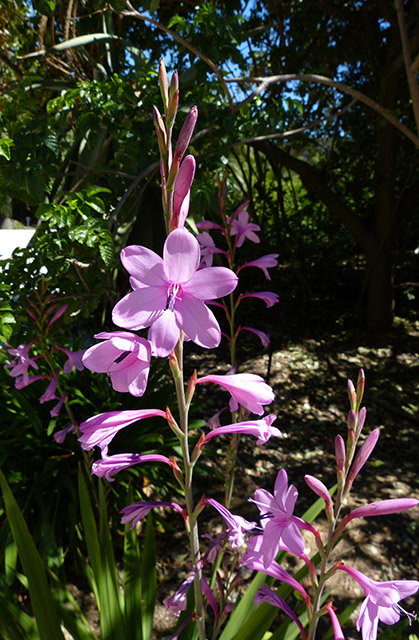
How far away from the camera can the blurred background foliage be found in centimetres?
153

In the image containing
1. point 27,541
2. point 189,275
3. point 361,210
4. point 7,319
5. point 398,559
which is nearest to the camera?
point 189,275

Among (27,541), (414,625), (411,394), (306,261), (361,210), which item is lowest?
(414,625)

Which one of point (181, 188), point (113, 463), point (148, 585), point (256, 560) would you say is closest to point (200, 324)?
point (181, 188)

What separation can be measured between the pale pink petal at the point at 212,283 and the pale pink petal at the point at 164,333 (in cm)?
5

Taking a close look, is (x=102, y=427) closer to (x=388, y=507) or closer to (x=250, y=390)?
(x=250, y=390)

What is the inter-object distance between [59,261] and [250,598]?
1206 mm

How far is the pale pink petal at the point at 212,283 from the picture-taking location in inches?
22.5

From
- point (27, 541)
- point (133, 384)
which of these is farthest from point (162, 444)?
point (133, 384)

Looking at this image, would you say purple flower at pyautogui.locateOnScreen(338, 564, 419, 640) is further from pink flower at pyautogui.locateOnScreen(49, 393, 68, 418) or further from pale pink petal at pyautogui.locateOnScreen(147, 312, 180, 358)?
pink flower at pyautogui.locateOnScreen(49, 393, 68, 418)

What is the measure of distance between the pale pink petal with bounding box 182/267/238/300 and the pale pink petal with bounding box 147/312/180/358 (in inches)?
2.0

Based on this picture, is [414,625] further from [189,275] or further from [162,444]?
[189,275]

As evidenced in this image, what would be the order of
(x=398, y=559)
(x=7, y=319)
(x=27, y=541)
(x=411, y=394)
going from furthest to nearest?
(x=411, y=394)
(x=398, y=559)
(x=7, y=319)
(x=27, y=541)

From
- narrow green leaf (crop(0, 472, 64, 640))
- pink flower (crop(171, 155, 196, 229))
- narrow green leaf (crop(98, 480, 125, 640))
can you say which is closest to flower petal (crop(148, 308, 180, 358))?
pink flower (crop(171, 155, 196, 229))

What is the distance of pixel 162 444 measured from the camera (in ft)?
7.55
